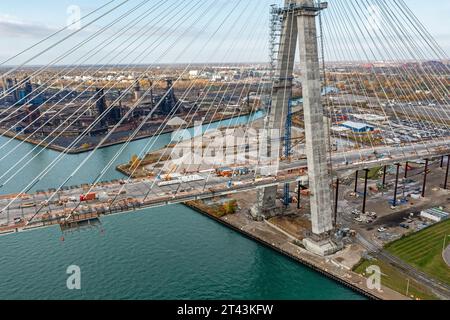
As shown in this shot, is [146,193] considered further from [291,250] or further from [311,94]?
[311,94]

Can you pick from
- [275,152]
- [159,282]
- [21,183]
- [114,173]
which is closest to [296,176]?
[275,152]

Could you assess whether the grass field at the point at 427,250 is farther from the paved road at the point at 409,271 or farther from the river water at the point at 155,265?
the river water at the point at 155,265

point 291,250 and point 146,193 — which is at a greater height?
point 146,193

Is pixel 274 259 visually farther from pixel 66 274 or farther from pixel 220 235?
pixel 66 274

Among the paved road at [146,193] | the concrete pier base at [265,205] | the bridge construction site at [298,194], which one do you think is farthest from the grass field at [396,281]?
the concrete pier base at [265,205]

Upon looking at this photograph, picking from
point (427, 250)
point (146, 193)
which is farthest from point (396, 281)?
point (146, 193)

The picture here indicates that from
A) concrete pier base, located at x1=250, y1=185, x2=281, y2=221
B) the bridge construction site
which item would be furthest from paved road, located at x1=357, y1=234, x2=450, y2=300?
concrete pier base, located at x1=250, y1=185, x2=281, y2=221
